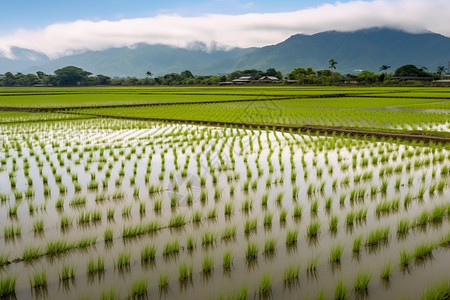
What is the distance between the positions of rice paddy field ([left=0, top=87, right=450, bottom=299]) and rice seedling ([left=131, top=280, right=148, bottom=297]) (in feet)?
0.08

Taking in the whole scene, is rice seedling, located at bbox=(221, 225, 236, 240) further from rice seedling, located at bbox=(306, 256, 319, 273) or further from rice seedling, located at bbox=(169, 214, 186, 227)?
rice seedling, located at bbox=(306, 256, 319, 273)

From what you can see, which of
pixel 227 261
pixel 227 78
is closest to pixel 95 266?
pixel 227 261

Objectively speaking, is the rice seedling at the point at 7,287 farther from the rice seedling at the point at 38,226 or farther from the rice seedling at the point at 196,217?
the rice seedling at the point at 196,217

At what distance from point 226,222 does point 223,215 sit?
26 centimetres

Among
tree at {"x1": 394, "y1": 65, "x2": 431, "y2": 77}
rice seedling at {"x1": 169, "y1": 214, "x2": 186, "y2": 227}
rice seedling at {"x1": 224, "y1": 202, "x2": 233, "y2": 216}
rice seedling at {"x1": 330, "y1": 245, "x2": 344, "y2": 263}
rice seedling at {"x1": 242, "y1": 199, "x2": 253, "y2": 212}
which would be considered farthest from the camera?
tree at {"x1": 394, "y1": 65, "x2": 431, "y2": 77}

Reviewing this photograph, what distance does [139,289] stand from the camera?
3348 millimetres

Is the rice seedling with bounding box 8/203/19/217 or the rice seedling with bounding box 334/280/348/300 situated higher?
the rice seedling with bounding box 334/280/348/300

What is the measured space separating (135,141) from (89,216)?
640cm

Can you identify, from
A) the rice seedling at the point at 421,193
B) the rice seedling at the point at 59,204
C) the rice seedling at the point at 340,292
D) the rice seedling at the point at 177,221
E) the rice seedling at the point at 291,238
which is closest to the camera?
the rice seedling at the point at 340,292

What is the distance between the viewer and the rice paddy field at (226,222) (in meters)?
3.54

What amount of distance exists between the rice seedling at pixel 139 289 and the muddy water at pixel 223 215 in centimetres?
6

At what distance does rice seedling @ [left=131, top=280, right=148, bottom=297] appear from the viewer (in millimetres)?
3344

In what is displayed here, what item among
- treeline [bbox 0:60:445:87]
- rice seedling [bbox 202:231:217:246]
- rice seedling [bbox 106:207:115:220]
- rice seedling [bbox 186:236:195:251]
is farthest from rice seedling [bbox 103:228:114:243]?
treeline [bbox 0:60:445:87]

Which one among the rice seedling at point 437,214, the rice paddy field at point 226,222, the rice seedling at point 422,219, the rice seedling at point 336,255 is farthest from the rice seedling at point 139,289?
the rice seedling at point 437,214
